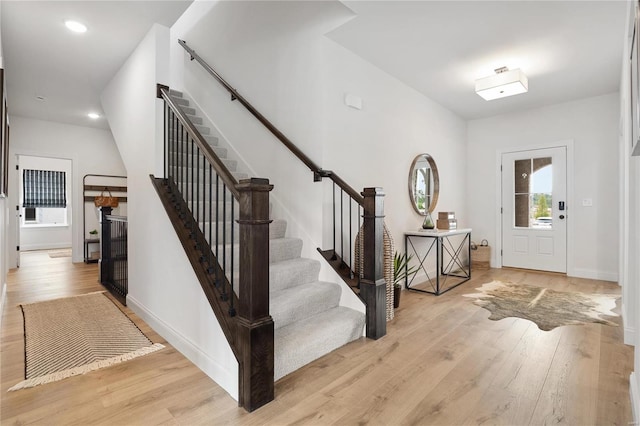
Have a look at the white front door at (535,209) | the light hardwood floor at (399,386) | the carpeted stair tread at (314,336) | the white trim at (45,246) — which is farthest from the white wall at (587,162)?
the white trim at (45,246)

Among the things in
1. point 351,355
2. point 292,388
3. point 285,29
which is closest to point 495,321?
point 351,355

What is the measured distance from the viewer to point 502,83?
3.62 metres

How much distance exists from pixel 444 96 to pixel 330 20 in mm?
2421

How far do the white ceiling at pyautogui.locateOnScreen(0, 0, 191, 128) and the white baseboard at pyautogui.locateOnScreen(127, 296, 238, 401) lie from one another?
8.49ft

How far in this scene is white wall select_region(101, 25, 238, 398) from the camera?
2061 millimetres

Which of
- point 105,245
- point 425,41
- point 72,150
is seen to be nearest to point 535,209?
point 425,41

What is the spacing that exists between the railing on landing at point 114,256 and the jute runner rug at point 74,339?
0.29m

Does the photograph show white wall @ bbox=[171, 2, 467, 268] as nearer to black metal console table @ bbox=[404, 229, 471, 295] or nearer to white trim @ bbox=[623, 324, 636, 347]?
black metal console table @ bbox=[404, 229, 471, 295]

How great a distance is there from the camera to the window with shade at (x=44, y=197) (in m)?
8.58

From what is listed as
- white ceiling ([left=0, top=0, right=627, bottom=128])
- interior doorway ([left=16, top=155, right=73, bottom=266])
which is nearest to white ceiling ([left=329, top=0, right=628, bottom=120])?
white ceiling ([left=0, top=0, right=627, bottom=128])

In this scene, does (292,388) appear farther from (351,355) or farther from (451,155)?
(451,155)

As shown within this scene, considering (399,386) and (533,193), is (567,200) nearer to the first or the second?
(533,193)

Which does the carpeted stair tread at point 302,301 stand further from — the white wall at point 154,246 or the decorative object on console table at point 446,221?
the decorative object on console table at point 446,221

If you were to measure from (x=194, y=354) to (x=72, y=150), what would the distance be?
6.07 metres
